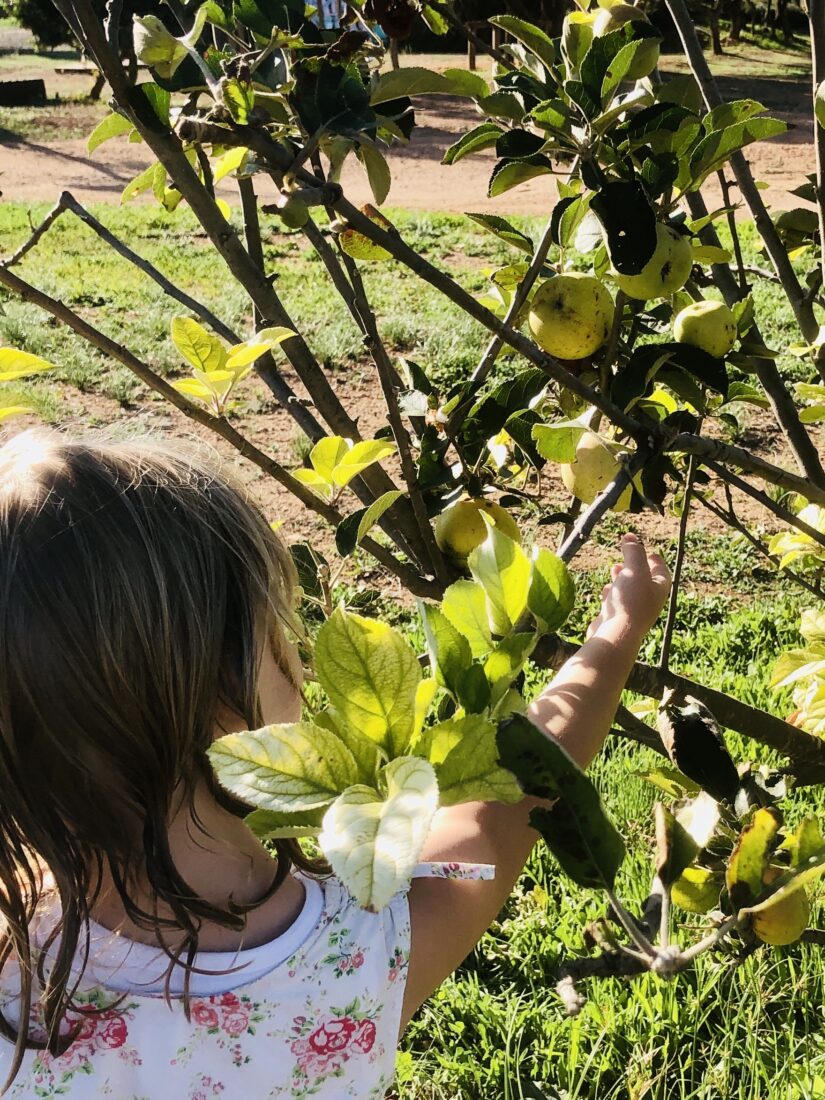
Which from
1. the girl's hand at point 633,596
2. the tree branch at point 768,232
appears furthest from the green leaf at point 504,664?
the tree branch at point 768,232

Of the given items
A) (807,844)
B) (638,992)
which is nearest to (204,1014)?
(807,844)

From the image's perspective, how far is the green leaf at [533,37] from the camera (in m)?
1.06

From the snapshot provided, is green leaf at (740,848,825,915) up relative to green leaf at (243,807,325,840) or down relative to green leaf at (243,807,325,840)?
down

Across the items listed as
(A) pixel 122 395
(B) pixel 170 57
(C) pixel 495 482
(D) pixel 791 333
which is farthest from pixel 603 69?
(D) pixel 791 333

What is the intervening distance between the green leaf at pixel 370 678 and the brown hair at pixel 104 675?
376 mm

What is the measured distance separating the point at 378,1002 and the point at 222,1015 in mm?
158

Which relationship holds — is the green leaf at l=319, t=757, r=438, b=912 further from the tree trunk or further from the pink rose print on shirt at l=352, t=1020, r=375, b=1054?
the tree trunk

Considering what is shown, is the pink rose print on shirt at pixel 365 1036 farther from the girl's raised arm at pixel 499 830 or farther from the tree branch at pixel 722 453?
the tree branch at pixel 722 453

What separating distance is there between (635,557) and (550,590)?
42 centimetres

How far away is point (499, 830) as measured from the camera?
42.4 inches

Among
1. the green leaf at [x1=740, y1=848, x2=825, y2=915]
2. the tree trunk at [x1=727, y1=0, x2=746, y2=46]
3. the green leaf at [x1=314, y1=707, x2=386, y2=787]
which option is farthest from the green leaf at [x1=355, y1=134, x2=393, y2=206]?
the tree trunk at [x1=727, y1=0, x2=746, y2=46]

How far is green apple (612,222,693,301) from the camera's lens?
3.31ft

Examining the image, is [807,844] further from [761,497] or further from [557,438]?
[761,497]

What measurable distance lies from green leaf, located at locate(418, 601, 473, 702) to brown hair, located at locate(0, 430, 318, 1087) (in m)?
0.39
